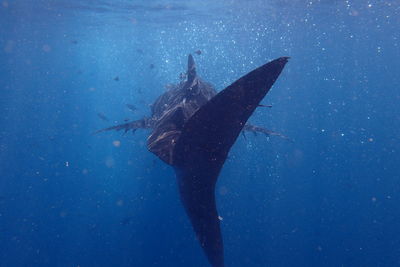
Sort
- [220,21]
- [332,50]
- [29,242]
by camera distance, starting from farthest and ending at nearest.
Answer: [332,50] < [220,21] < [29,242]

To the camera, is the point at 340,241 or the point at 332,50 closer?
the point at 340,241

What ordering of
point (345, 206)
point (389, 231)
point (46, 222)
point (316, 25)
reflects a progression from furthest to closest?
point (316, 25)
point (345, 206)
point (389, 231)
point (46, 222)

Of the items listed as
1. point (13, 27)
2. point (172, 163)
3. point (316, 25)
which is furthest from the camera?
point (316, 25)

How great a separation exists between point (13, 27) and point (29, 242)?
812 inches

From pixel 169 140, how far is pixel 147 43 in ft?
149

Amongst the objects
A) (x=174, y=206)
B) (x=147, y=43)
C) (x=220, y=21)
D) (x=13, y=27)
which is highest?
(x=220, y=21)

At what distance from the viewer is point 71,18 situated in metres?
26.8

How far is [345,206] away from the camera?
26.7 metres

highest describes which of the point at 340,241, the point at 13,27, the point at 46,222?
the point at 13,27

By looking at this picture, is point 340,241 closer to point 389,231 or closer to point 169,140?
point 389,231

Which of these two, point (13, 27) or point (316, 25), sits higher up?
point (316, 25)

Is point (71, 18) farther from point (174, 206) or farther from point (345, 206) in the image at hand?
point (345, 206)


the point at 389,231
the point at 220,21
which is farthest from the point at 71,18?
the point at 389,231

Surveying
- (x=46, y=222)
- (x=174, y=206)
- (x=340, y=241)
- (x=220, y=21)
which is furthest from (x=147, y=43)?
(x=340, y=241)
